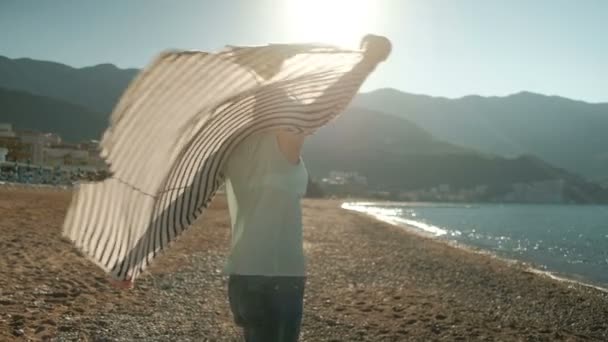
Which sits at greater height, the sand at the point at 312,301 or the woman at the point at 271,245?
the woman at the point at 271,245

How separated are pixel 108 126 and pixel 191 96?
0.37 metres

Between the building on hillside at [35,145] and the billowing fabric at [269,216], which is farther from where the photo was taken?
the building on hillside at [35,145]

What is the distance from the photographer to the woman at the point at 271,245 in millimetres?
2686

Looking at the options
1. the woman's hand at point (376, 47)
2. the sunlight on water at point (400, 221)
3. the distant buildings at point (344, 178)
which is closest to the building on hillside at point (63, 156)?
the sunlight on water at point (400, 221)

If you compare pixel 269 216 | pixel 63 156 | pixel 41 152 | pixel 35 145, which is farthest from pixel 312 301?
pixel 35 145

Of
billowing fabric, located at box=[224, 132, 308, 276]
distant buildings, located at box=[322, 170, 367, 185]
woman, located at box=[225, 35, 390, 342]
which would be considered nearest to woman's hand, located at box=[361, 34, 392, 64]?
woman, located at box=[225, 35, 390, 342]

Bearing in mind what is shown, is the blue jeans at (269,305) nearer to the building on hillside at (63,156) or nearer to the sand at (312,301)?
the sand at (312,301)

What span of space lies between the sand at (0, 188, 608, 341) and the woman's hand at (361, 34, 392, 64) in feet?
20.1

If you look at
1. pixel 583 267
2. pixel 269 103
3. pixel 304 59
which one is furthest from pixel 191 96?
pixel 583 267

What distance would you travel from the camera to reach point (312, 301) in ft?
40.0

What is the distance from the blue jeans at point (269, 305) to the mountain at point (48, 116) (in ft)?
596

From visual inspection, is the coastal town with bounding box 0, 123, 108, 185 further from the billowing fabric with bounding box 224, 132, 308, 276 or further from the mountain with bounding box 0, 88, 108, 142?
the mountain with bounding box 0, 88, 108, 142

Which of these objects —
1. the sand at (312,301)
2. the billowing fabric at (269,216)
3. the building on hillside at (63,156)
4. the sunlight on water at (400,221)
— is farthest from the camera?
the building on hillside at (63,156)

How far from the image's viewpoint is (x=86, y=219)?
2857 mm
